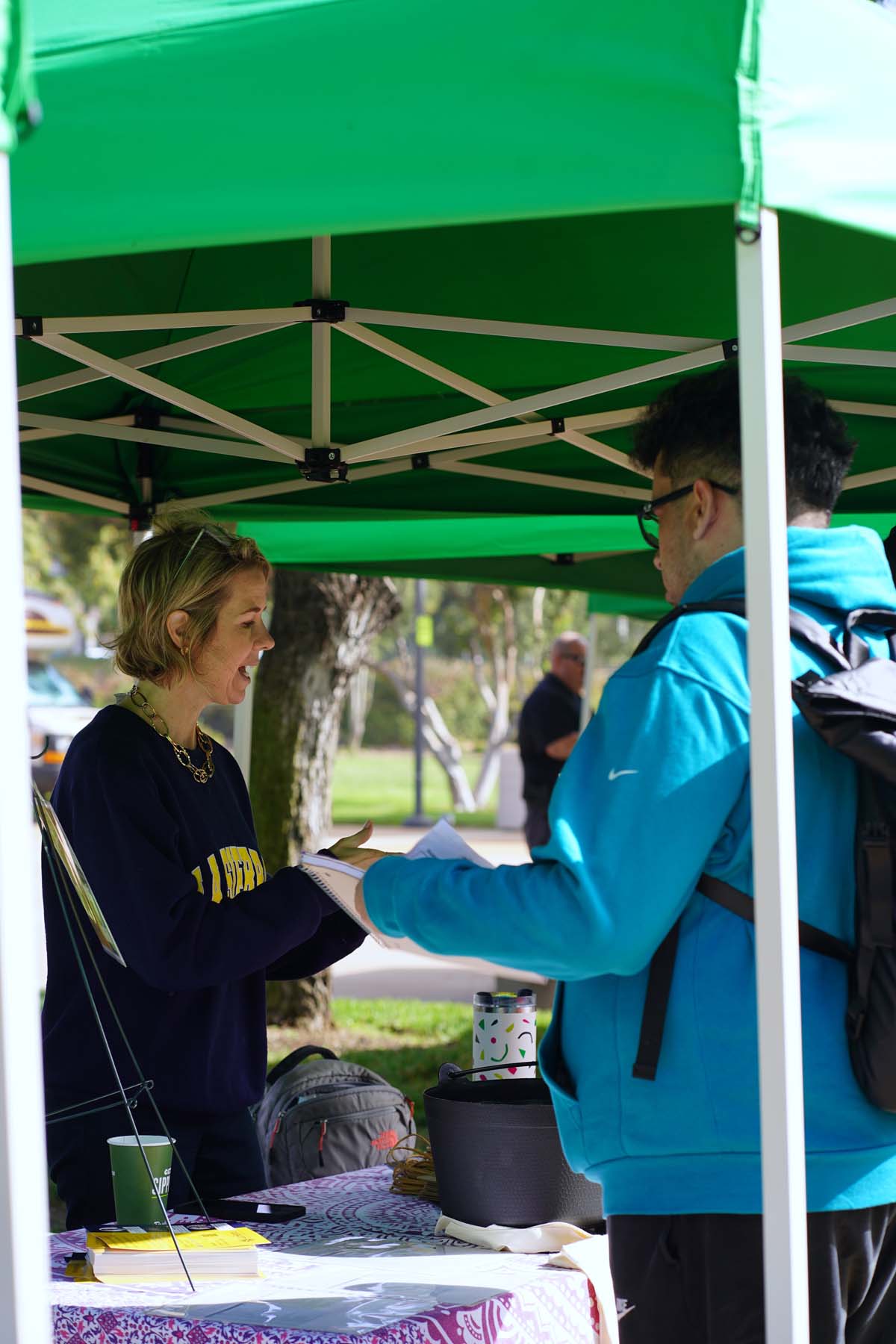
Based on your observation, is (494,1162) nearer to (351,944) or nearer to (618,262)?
(351,944)

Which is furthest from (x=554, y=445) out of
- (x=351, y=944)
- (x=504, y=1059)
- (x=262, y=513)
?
(x=504, y=1059)

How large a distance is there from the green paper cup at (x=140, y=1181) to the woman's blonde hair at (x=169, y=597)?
89 cm

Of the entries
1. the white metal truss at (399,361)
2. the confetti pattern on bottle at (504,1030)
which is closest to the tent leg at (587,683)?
the white metal truss at (399,361)

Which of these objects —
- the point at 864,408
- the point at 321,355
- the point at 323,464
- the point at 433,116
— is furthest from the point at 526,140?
the point at 864,408

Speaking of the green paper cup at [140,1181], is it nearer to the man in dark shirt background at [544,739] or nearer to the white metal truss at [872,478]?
the white metal truss at [872,478]

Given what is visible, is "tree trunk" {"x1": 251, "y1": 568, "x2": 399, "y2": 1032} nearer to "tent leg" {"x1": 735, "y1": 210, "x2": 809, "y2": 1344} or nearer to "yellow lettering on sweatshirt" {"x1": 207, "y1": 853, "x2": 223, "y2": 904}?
"yellow lettering on sweatshirt" {"x1": 207, "y1": 853, "x2": 223, "y2": 904}

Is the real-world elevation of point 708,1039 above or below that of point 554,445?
below

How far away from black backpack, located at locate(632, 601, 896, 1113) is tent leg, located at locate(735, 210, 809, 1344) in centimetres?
8

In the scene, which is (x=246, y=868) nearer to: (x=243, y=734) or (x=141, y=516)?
(x=141, y=516)

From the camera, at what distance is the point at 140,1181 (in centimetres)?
191

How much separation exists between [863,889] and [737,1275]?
46cm

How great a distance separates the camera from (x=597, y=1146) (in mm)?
Answer: 1628

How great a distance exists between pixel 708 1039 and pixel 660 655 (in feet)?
1.40

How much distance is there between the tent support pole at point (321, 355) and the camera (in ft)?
9.25
